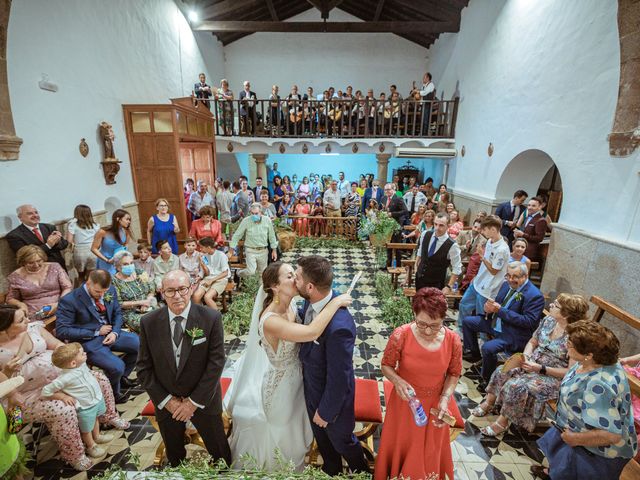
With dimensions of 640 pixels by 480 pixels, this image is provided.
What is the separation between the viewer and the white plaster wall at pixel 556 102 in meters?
4.27

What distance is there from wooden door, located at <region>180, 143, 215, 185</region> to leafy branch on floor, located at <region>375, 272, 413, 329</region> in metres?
6.89

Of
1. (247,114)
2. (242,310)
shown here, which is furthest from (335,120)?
(242,310)

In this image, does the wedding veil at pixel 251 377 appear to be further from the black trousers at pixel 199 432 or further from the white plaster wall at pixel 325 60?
the white plaster wall at pixel 325 60

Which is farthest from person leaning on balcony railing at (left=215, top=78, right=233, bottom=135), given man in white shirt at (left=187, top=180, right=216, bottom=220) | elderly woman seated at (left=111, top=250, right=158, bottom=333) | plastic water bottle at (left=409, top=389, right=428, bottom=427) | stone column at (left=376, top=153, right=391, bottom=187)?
plastic water bottle at (left=409, top=389, right=428, bottom=427)

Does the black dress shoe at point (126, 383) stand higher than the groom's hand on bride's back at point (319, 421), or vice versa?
the groom's hand on bride's back at point (319, 421)

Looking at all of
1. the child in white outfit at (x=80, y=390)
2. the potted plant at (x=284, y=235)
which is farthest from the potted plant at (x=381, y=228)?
the child in white outfit at (x=80, y=390)

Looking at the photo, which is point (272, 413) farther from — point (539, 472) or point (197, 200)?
point (197, 200)

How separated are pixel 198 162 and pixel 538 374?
34.4 ft

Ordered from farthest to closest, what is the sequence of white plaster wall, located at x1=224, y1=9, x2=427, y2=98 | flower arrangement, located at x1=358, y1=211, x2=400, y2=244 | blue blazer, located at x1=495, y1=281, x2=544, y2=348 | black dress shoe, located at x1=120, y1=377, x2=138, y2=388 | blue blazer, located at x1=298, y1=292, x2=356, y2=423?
white plaster wall, located at x1=224, y1=9, x2=427, y2=98 → flower arrangement, located at x1=358, y1=211, x2=400, y2=244 → black dress shoe, located at x1=120, y1=377, x2=138, y2=388 → blue blazer, located at x1=495, y1=281, x2=544, y2=348 → blue blazer, located at x1=298, y1=292, x2=356, y2=423

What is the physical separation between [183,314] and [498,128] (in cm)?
789

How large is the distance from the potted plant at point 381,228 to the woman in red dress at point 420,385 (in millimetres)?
5192

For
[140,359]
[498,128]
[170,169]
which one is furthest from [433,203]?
[140,359]

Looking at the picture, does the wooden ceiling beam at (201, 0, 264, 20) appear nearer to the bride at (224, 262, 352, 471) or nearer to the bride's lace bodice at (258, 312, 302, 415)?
the bride at (224, 262, 352, 471)

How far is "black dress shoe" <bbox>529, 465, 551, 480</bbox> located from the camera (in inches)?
107
